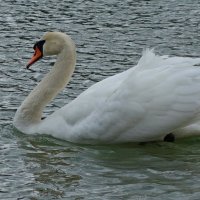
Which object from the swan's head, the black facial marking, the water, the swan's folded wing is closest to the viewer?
the water

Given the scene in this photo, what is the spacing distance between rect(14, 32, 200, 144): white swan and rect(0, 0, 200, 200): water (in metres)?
0.20

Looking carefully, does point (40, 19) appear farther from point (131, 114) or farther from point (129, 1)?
point (131, 114)

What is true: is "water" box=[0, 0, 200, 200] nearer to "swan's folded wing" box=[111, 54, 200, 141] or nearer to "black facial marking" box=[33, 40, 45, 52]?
"swan's folded wing" box=[111, 54, 200, 141]

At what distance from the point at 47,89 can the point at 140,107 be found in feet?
5.80

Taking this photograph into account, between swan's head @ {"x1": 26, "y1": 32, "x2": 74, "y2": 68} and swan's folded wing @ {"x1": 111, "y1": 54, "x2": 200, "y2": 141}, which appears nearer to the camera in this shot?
swan's folded wing @ {"x1": 111, "y1": 54, "x2": 200, "y2": 141}

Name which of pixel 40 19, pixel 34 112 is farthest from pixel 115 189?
pixel 40 19

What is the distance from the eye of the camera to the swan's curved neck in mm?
10852

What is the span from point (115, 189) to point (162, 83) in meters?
1.69

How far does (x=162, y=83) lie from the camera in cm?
969

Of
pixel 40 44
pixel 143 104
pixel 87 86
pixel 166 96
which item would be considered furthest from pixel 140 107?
pixel 87 86

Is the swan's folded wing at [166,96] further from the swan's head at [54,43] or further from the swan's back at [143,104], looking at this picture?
the swan's head at [54,43]

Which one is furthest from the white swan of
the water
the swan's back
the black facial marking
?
the black facial marking

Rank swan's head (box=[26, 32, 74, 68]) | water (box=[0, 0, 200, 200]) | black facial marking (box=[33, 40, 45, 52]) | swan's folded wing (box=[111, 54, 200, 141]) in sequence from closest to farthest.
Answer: water (box=[0, 0, 200, 200]) < swan's folded wing (box=[111, 54, 200, 141]) < swan's head (box=[26, 32, 74, 68]) < black facial marking (box=[33, 40, 45, 52])

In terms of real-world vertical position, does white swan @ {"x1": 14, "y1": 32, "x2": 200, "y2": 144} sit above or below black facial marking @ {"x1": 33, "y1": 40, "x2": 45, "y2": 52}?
below
